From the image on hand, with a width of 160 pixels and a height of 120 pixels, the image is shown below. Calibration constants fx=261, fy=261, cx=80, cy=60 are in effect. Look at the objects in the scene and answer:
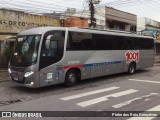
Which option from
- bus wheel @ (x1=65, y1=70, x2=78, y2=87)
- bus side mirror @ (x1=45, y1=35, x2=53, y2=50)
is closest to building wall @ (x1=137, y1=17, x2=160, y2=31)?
bus wheel @ (x1=65, y1=70, x2=78, y2=87)

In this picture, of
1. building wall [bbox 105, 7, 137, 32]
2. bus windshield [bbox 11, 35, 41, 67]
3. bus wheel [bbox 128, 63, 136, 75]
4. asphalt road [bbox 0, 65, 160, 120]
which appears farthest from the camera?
building wall [bbox 105, 7, 137, 32]

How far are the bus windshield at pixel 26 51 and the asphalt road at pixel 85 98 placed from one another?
128 cm

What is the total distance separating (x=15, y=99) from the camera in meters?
9.71

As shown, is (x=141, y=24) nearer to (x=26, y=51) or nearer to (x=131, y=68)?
(x=131, y=68)

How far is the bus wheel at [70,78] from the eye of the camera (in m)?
12.3

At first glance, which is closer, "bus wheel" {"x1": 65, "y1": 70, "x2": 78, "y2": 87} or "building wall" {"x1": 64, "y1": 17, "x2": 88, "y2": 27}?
"bus wheel" {"x1": 65, "y1": 70, "x2": 78, "y2": 87}

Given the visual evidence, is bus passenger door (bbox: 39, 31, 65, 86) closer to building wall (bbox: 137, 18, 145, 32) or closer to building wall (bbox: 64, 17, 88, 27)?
building wall (bbox: 64, 17, 88, 27)

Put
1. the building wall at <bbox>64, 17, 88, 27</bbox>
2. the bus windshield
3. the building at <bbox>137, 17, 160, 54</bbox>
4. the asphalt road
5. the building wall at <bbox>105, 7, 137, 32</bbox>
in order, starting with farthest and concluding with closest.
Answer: the building at <bbox>137, 17, 160, 54</bbox> → the building wall at <bbox>105, 7, 137, 32</bbox> → the building wall at <bbox>64, 17, 88, 27</bbox> → the bus windshield → the asphalt road

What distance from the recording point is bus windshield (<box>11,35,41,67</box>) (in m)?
10.8

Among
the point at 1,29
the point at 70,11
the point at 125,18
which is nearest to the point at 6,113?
the point at 1,29

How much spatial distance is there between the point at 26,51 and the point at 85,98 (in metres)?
3.33

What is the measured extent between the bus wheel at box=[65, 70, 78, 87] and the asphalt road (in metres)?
0.27

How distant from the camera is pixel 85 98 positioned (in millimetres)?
9875

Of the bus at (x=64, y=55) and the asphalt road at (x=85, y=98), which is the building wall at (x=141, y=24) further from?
the asphalt road at (x=85, y=98)
